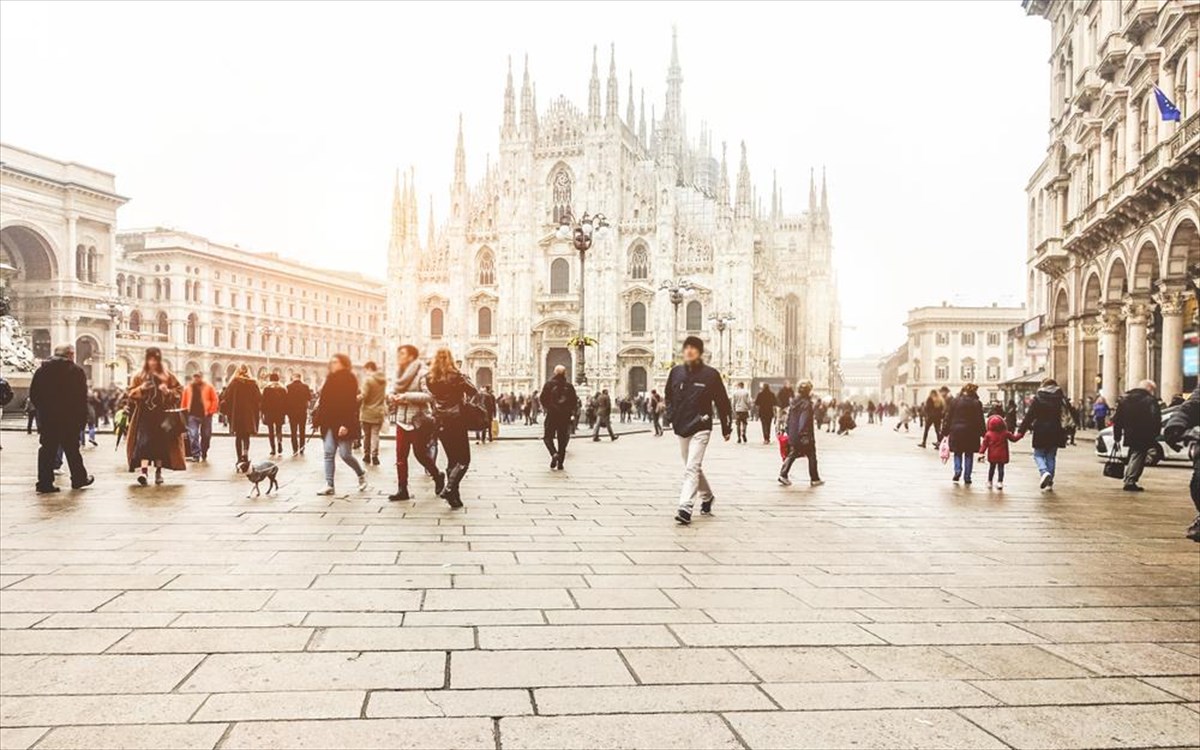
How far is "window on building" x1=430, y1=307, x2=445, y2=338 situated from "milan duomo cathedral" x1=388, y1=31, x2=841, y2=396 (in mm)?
95

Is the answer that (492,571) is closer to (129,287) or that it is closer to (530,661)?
(530,661)

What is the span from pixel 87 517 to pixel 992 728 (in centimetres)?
758

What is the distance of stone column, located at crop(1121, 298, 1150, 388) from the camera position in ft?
81.6

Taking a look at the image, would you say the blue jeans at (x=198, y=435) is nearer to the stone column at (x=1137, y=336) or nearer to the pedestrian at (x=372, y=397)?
the pedestrian at (x=372, y=397)

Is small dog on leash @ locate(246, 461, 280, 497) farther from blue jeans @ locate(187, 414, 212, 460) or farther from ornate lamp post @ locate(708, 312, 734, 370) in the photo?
ornate lamp post @ locate(708, 312, 734, 370)

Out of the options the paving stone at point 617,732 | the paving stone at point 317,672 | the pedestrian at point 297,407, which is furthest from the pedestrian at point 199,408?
the paving stone at point 617,732

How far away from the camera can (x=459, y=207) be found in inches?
2494

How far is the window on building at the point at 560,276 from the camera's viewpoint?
62.4 m

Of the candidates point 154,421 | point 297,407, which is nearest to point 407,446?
point 154,421

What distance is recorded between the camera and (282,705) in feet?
11.7

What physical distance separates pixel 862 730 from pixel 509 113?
206ft

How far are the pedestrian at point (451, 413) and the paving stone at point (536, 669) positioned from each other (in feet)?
16.5

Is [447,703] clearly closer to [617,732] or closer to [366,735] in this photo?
[366,735]

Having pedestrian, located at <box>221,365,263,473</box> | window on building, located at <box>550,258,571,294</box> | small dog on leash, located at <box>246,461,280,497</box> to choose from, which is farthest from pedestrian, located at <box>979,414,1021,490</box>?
window on building, located at <box>550,258,571,294</box>
